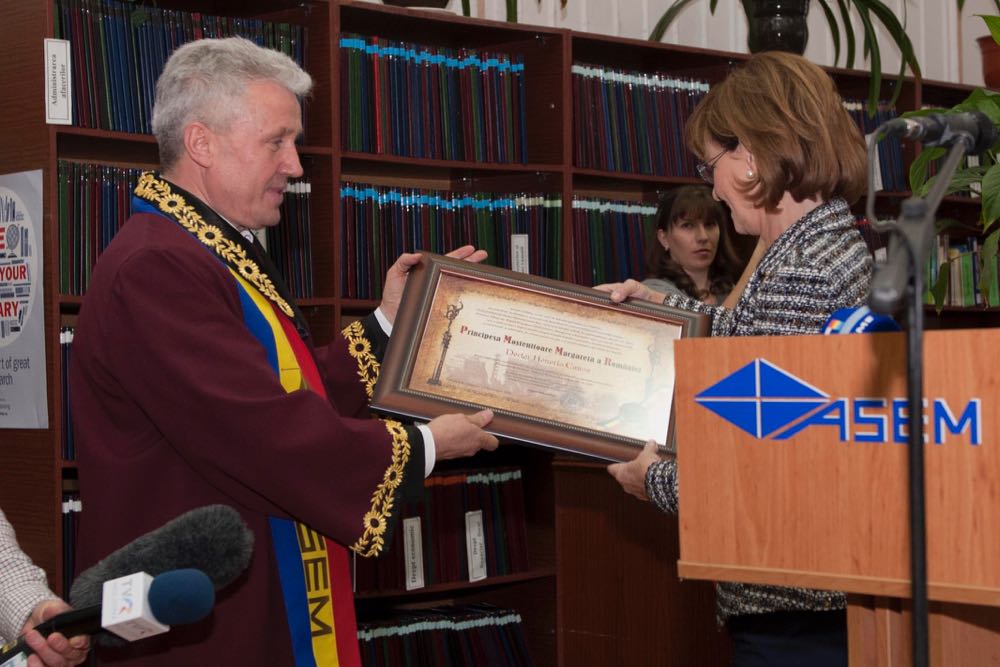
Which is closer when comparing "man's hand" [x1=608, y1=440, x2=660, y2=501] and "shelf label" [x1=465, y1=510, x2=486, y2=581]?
"man's hand" [x1=608, y1=440, x2=660, y2=501]

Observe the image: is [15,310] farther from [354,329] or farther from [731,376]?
[731,376]

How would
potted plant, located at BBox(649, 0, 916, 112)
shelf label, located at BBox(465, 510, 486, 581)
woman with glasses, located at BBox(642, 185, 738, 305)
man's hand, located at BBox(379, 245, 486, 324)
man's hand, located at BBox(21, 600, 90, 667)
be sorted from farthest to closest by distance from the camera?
potted plant, located at BBox(649, 0, 916, 112) < woman with glasses, located at BBox(642, 185, 738, 305) < shelf label, located at BBox(465, 510, 486, 581) < man's hand, located at BBox(379, 245, 486, 324) < man's hand, located at BBox(21, 600, 90, 667)

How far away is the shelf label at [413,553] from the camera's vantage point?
3.56 metres

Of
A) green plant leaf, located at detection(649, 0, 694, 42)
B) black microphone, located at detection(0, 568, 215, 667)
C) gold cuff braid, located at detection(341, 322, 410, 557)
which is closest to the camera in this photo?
black microphone, located at detection(0, 568, 215, 667)

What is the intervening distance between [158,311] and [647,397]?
36.7 inches

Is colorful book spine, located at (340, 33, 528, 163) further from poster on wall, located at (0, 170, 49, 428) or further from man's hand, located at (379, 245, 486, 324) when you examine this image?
man's hand, located at (379, 245, 486, 324)

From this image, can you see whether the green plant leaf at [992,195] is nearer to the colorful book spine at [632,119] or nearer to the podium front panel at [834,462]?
the colorful book spine at [632,119]

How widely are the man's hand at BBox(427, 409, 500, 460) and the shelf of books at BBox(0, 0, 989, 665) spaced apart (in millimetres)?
1262

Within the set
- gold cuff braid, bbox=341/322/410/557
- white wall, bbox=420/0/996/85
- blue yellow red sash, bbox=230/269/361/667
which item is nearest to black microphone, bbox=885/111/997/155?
gold cuff braid, bbox=341/322/410/557

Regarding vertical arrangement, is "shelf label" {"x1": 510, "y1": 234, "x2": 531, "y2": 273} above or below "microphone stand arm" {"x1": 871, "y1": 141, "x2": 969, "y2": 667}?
above

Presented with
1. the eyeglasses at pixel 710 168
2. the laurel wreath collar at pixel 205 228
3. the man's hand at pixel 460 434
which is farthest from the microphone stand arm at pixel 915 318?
the laurel wreath collar at pixel 205 228

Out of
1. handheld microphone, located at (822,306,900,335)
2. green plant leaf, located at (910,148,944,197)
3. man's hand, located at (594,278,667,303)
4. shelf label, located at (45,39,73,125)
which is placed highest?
shelf label, located at (45,39,73,125)

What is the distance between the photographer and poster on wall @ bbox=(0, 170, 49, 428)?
2.99 metres

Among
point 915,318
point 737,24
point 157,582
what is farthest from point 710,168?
point 737,24
